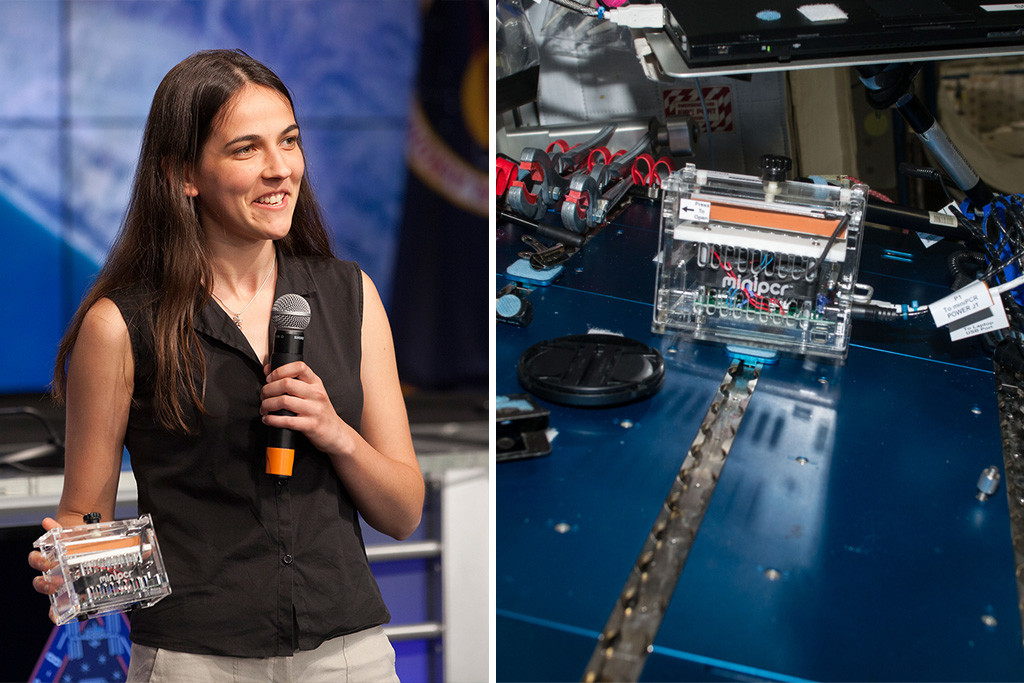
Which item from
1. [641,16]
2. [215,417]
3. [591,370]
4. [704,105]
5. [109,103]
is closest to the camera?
[215,417]

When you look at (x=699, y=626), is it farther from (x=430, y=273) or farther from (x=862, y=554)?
(x=430, y=273)

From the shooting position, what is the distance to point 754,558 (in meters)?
1.09

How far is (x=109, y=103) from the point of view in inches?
93.4

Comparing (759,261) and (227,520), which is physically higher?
(759,261)

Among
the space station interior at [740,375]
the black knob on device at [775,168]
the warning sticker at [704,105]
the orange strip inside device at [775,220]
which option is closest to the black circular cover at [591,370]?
the space station interior at [740,375]

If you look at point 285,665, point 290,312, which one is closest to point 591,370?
point 290,312

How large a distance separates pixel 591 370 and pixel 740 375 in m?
0.26

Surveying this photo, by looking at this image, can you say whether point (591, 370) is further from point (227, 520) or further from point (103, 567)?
point (103, 567)

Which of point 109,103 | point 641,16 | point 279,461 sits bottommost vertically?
point 279,461

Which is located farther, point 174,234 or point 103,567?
point 174,234

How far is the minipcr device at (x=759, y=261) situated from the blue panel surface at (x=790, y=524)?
0.06 m

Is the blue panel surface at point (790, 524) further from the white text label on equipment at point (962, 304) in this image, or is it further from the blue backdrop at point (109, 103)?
the blue backdrop at point (109, 103)

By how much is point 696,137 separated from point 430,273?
33.8 inches

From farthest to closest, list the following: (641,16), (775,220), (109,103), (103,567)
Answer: (109,103) < (641,16) < (775,220) < (103,567)
